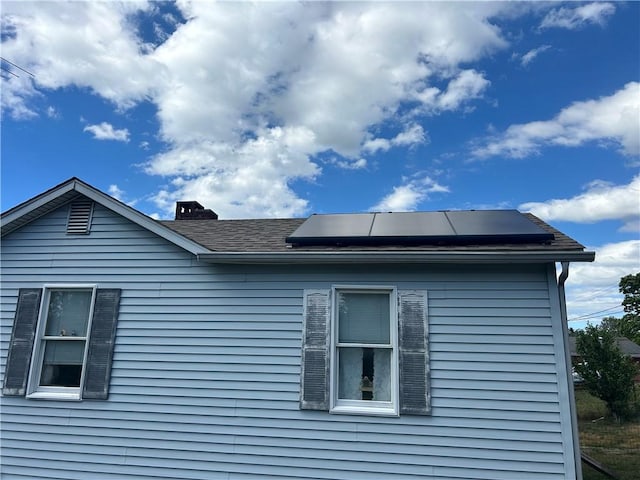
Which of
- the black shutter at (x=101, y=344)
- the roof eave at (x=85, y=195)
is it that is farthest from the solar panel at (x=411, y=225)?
the black shutter at (x=101, y=344)

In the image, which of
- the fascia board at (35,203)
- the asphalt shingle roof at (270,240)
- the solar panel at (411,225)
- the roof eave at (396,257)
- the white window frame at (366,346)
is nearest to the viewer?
the roof eave at (396,257)

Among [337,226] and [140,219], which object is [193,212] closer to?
[140,219]

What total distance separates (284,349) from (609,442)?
31.1ft

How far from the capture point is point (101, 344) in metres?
5.07

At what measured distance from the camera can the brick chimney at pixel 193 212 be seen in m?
8.91

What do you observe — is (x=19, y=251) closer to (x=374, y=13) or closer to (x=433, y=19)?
(x=374, y=13)

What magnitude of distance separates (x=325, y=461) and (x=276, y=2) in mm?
8136

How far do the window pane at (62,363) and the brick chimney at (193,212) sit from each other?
4.23m

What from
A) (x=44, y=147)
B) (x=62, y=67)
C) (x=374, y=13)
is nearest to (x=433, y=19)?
(x=374, y=13)

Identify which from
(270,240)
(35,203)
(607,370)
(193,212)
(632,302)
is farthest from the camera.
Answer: (632,302)

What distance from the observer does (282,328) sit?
480cm

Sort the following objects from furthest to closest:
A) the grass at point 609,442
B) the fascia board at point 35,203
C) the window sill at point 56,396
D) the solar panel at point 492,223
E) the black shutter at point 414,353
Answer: the grass at point 609,442, the fascia board at point 35,203, the window sill at point 56,396, the solar panel at point 492,223, the black shutter at point 414,353

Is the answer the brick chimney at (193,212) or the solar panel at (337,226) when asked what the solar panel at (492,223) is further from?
the brick chimney at (193,212)

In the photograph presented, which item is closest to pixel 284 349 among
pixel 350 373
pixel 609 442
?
pixel 350 373
